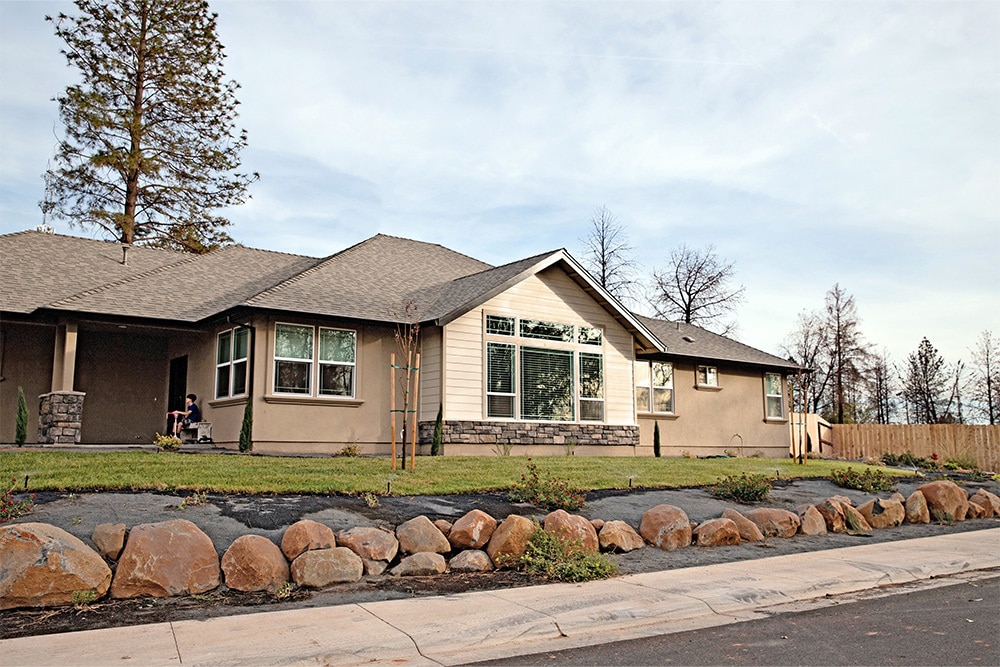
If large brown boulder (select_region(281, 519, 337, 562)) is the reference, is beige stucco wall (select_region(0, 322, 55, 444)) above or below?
above

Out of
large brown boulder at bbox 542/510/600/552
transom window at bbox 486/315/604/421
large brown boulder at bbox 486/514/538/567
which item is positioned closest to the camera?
large brown boulder at bbox 486/514/538/567

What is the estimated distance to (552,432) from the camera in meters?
20.2

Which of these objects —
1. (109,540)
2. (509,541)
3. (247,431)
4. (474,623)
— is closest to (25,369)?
(247,431)

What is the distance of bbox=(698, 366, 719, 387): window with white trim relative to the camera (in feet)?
85.5

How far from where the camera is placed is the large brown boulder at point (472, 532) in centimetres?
977

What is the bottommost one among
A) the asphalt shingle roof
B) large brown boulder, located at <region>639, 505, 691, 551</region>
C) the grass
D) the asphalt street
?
the asphalt street

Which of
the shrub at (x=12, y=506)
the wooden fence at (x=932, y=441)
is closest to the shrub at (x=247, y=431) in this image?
the shrub at (x=12, y=506)

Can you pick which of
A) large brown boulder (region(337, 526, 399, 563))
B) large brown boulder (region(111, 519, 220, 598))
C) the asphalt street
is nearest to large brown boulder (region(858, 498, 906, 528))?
the asphalt street

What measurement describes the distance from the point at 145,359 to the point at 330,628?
1634cm

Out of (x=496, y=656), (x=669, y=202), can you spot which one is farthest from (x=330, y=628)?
(x=669, y=202)

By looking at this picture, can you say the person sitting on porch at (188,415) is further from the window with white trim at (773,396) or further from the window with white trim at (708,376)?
the window with white trim at (773,396)

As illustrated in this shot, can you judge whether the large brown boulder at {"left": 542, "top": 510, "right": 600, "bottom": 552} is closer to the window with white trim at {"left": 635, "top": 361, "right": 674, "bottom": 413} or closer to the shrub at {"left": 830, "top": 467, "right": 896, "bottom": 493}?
the shrub at {"left": 830, "top": 467, "right": 896, "bottom": 493}

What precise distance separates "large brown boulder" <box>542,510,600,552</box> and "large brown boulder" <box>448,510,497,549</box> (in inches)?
29.3

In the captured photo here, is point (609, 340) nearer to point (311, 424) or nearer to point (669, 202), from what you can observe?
point (669, 202)
